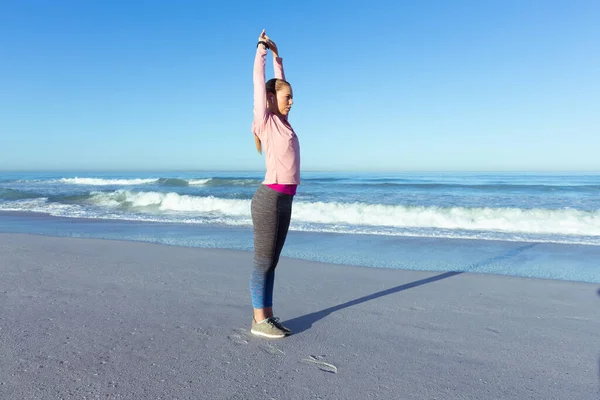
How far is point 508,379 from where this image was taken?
235 cm

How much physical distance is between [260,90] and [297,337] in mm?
1736

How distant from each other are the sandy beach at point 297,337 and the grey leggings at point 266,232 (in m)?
0.35

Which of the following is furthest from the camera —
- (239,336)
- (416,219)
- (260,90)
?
(416,219)

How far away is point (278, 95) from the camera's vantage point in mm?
2754

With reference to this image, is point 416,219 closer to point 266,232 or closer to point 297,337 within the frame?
point 297,337

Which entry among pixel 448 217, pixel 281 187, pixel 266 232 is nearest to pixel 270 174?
pixel 281 187

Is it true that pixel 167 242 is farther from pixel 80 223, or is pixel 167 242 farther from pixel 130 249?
pixel 80 223

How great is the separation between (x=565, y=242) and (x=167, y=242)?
7.89 metres

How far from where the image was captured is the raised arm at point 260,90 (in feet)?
8.58

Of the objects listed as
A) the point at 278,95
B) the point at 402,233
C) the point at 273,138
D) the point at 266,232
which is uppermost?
the point at 278,95

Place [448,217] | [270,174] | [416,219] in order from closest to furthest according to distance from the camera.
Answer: [270,174], [448,217], [416,219]

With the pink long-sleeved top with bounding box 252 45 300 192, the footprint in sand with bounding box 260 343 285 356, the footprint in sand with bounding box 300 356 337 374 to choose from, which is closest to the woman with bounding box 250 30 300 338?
the pink long-sleeved top with bounding box 252 45 300 192

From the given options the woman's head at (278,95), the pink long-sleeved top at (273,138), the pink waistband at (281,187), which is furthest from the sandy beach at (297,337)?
the woman's head at (278,95)

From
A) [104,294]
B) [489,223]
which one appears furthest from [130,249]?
[489,223]
